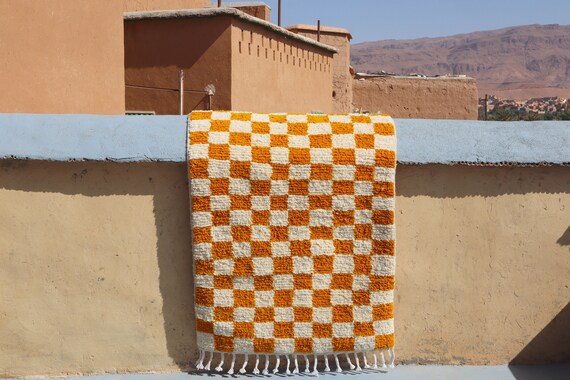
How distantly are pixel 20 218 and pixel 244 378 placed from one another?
1205 mm

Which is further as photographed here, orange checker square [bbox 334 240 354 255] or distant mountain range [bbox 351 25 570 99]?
distant mountain range [bbox 351 25 570 99]

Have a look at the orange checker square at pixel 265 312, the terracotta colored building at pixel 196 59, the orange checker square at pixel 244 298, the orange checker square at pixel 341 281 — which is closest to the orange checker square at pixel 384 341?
the orange checker square at pixel 341 281

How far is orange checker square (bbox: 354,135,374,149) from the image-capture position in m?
3.03

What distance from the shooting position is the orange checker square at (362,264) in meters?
3.06

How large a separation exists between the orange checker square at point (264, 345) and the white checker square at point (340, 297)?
322 mm

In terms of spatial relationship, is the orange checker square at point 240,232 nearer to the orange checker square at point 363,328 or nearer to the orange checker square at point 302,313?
the orange checker square at point 302,313

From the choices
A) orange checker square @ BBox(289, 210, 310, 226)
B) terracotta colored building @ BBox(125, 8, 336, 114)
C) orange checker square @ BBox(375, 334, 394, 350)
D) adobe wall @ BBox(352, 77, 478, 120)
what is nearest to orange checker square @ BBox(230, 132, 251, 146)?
orange checker square @ BBox(289, 210, 310, 226)

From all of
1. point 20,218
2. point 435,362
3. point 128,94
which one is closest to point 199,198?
point 20,218

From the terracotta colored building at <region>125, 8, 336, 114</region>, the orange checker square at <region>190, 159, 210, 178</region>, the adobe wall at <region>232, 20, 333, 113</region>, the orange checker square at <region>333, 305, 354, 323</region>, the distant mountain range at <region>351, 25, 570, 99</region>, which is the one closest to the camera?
the orange checker square at <region>190, 159, 210, 178</region>

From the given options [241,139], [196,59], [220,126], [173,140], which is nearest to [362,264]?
[241,139]

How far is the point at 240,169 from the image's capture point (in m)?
2.99

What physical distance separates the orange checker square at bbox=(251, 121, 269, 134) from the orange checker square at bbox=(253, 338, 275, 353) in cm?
91

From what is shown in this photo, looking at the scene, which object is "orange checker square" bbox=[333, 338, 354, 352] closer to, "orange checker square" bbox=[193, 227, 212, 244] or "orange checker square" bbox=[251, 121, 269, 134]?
"orange checker square" bbox=[193, 227, 212, 244]

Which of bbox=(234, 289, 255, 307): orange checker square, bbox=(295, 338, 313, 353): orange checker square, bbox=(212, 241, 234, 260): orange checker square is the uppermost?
bbox=(212, 241, 234, 260): orange checker square
